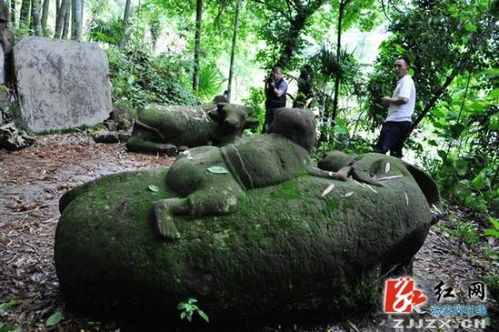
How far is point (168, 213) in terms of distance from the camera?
6.86 ft

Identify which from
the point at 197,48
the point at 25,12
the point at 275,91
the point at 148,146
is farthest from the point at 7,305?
the point at 25,12

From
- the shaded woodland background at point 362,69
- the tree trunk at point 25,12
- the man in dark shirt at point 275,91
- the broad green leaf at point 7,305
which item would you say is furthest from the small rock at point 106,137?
the tree trunk at point 25,12

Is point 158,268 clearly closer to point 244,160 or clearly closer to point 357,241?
point 244,160

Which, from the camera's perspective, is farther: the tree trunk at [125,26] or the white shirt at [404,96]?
the tree trunk at [125,26]

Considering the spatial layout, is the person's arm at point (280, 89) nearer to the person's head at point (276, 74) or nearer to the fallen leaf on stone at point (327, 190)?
the person's head at point (276, 74)

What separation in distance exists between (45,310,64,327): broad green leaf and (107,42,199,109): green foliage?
21.1 feet

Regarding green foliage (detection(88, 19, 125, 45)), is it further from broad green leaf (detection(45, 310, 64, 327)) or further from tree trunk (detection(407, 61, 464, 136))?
broad green leaf (detection(45, 310, 64, 327))

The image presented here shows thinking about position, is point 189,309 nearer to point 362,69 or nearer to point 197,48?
point 362,69

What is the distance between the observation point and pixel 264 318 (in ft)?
7.38

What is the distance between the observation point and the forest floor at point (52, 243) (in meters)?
2.19

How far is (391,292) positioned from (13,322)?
→ 2300 millimetres

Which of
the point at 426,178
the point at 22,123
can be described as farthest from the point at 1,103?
the point at 426,178

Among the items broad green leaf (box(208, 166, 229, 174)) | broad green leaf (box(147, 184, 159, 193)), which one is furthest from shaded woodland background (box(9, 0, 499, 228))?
broad green leaf (box(147, 184, 159, 193))

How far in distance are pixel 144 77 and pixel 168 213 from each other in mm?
7849
